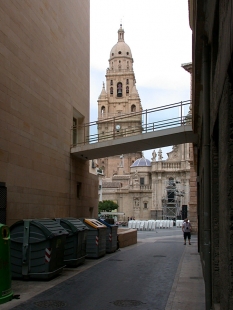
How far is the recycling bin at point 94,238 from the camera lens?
17.2m

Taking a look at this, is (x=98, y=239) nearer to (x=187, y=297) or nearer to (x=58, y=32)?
(x=187, y=297)

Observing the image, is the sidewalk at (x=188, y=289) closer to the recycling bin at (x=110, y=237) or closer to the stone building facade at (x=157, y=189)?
the recycling bin at (x=110, y=237)

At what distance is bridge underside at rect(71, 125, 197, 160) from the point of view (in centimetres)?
1928

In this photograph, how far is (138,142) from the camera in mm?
20828

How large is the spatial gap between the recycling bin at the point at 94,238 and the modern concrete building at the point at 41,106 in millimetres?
1931

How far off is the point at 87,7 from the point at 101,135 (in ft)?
27.9

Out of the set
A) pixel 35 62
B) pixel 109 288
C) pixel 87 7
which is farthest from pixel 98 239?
pixel 87 7

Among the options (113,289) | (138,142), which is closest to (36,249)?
(113,289)

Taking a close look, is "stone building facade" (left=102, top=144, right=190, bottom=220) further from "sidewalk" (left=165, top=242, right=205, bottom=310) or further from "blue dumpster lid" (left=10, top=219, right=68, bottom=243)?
"blue dumpster lid" (left=10, top=219, right=68, bottom=243)

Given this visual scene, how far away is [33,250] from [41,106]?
278 inches

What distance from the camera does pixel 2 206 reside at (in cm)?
1365

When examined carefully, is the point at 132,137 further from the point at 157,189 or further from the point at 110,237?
the point at 157,189

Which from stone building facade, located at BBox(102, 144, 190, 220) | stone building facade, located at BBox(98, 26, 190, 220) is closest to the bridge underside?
stone building facade, located at BBox(98, 26, 190, 220)

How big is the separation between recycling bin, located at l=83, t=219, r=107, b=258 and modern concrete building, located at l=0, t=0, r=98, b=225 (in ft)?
6.33
